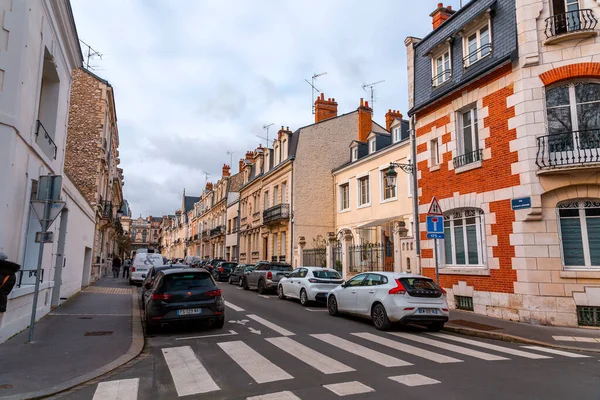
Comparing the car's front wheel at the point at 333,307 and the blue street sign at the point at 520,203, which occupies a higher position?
the blue street sign at the point at 520,203

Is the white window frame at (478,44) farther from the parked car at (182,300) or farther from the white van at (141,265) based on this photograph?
the white van at (141,265)

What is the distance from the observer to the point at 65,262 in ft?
45.6

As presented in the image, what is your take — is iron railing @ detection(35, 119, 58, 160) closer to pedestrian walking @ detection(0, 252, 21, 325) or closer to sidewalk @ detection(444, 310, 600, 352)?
pedestrian walking @ detection(0, 252, 21, 325)

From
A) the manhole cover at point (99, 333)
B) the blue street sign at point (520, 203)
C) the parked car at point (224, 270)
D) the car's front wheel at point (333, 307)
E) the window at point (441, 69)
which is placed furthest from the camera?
the parked car at point (224, 270)

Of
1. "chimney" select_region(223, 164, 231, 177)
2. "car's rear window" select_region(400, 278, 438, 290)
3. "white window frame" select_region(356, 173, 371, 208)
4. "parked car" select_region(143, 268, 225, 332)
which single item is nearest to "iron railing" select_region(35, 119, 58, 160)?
"parked car" select_region(143, 268, 225, 332)

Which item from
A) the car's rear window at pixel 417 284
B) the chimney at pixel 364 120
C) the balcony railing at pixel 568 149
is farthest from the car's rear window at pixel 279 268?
the chimney at pixel 364 120

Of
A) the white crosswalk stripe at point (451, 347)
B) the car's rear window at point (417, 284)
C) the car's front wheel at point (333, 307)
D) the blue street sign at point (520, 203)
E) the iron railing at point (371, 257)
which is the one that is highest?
the blue street sign at point (520, 203)

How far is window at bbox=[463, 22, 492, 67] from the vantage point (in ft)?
43.3

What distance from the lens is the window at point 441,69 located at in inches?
586

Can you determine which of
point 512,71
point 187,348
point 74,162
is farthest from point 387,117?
point 187,348

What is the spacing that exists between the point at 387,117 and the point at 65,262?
19802 millimetres

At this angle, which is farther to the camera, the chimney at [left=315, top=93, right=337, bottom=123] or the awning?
the chimney at [left=315, top=93, right=337, bottom=123]

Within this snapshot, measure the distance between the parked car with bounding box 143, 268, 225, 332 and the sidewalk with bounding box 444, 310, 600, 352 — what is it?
606 cm

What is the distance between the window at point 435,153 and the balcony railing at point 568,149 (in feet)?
13.1
